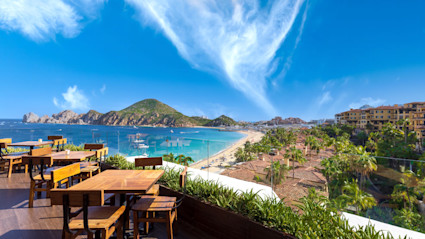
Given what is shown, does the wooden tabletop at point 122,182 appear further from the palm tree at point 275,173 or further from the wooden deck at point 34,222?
the palm tree at point 275,173

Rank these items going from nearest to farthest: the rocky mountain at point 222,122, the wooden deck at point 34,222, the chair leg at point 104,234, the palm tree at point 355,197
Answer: the chair leg at point 104,234 → the wooden deck at point 34,222 → the palm tree at point 355,197 → the rocky mountain at point 222,122

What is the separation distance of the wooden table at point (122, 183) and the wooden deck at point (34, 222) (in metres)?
0.82

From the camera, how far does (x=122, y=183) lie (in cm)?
205

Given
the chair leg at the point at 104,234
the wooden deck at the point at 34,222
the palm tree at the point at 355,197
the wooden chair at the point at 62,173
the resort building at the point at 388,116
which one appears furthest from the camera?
the resort building at the point at 388,116

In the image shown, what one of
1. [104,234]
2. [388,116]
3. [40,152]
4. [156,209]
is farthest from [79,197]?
[388,116]

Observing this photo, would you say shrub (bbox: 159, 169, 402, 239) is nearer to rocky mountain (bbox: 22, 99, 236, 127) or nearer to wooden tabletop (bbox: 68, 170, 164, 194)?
wooden tabletop (bbox: 68, 170, 164, 194)

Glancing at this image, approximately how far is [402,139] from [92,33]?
70.8 metres

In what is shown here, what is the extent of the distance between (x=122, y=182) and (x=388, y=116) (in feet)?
251

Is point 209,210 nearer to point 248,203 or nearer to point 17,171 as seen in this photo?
point 248,203

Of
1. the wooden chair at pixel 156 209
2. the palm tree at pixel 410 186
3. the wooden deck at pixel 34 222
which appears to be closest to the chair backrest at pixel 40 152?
the wooden deck at pixel 34 222

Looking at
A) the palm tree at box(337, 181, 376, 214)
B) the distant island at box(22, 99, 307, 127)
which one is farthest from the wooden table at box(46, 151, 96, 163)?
the distant island at box(22, 99, 307, 127)

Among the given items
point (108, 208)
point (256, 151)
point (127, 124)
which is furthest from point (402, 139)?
point (127, 124)

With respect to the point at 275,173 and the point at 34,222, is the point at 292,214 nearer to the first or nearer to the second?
the point at 275,173

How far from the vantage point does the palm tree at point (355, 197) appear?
2.62 meters
